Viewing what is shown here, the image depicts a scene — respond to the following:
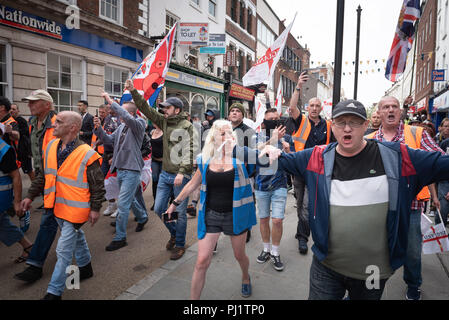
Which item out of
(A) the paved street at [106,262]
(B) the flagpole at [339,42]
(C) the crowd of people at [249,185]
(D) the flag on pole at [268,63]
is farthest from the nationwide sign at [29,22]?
(B) the flagpole at [339,42]

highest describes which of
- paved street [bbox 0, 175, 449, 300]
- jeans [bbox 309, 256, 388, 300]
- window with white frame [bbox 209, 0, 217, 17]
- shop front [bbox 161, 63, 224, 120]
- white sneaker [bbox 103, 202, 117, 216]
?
window with white frame [bbox 209, 0, 217, 17]

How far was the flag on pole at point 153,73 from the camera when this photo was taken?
18.0ft

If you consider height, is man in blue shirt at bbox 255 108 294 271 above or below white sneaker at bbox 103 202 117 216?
above

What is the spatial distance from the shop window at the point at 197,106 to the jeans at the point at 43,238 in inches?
575

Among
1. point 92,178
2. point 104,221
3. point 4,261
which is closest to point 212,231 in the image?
point 92,178

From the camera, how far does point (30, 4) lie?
29.0 feet

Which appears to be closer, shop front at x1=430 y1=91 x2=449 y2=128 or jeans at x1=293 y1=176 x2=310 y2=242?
jeans at x1=293 y1=176 x2=310 y2=242

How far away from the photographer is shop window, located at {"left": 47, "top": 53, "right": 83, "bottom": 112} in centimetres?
991

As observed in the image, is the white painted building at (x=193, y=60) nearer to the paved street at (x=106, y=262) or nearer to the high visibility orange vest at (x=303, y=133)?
the paved street at (x=106, y=262)

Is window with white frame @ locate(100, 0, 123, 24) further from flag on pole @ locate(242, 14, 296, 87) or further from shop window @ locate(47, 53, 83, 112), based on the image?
flag on pole @ locate(242, 14, 296, 87)

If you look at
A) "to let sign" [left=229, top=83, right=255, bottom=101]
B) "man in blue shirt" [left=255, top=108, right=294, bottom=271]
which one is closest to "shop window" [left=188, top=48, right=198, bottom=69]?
"to let sign" [left=229, top=83, right=255, bottom=101]

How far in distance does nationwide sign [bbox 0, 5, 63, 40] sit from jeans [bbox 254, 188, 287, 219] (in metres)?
8.88

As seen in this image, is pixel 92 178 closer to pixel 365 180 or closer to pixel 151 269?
pixel 151 269
